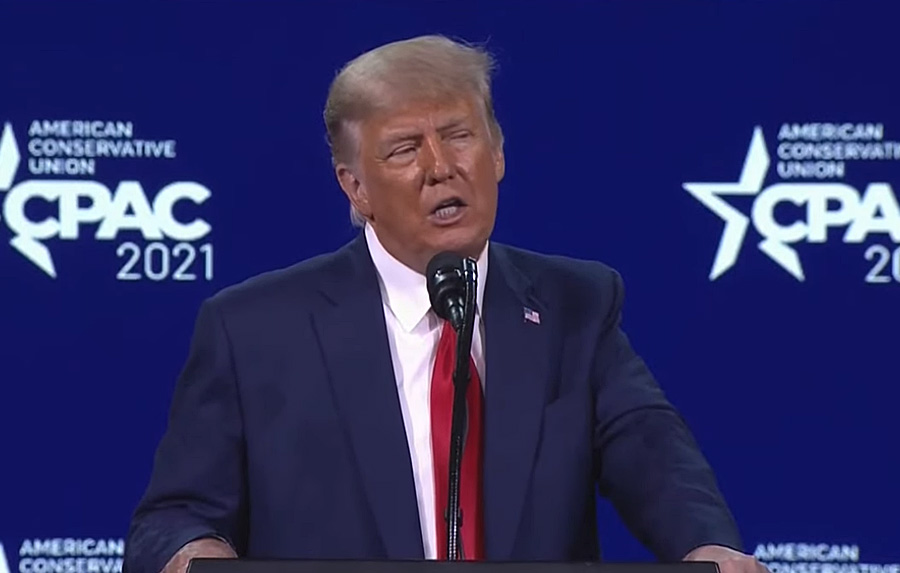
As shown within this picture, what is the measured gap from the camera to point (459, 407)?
1.90 metres

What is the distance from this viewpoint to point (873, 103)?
3297 mm

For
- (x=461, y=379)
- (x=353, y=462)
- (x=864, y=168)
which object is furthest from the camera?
(x=864, y=168)

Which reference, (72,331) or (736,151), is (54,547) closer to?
(72,331)

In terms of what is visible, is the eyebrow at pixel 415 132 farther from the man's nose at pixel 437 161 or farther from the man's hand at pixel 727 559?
the man's hand at pixel 727 559

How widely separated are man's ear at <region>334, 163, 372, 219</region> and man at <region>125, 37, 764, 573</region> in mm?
23

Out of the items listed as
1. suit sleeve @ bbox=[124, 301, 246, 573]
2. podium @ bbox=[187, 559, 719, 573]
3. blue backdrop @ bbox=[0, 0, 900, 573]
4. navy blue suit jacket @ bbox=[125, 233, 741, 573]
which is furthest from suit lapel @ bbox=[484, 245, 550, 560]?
blue backdrop @ bbox=[0, 0, 900, 573]

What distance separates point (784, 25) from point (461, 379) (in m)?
1.66

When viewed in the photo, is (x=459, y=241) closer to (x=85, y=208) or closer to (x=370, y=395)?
(x=370, y=395)

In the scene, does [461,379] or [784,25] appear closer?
[461,379]

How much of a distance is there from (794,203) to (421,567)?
1.83 m

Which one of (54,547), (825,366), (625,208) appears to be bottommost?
(54,547)

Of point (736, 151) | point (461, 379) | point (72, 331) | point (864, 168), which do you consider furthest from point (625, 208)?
point (461, 379)

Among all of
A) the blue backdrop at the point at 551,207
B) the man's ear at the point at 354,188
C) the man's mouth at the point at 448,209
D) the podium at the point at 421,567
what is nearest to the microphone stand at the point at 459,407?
the podium at the point at 421,567

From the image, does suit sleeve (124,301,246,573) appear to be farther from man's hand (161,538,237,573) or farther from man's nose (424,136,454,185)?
man's nose (424,136,454,185)
